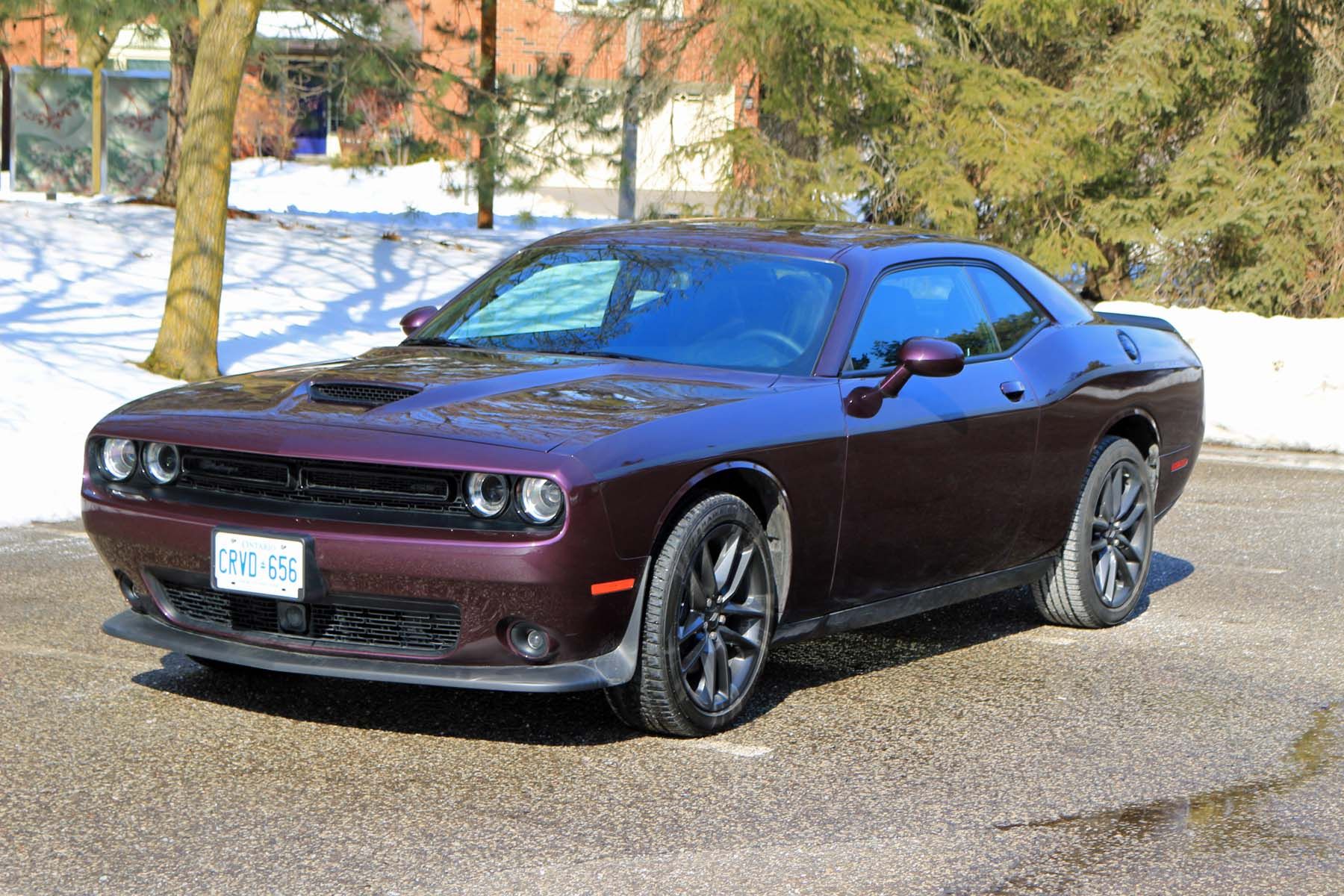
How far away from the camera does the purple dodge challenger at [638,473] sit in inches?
182

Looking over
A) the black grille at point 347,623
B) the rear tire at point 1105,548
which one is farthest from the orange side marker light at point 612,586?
the rear tire at point 1105,548

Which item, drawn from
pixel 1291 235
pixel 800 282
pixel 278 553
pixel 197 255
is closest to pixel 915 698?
pixel 800 282

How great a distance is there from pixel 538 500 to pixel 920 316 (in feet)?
6.63

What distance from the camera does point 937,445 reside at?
5.83 m

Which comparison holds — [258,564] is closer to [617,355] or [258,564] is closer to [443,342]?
[617,355]

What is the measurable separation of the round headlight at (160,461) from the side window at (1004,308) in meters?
2.95

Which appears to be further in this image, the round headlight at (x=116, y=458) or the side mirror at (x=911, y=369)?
the side mirror at (x=911, y=369)

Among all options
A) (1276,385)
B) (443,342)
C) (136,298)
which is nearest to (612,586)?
(443,342)

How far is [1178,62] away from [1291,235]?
205 centimetres

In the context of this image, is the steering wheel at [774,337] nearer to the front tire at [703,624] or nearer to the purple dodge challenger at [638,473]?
the purple dodge challenger at [638,473]

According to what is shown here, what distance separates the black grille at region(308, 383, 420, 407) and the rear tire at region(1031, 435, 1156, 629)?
2799 mm

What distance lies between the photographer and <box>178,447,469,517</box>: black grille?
4641 millimetres

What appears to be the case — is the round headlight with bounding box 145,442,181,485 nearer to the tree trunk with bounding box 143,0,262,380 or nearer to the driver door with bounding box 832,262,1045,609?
the driver door with bounding box 832,262,1045,609

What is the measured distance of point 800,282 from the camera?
19.2 feet
